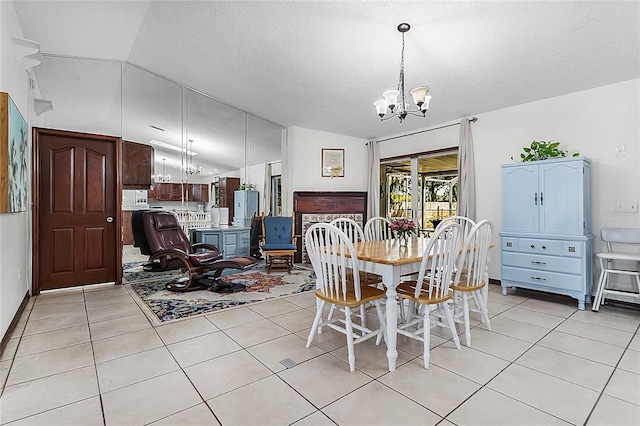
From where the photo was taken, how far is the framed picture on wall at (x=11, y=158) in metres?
2.28

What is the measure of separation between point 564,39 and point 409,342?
313 centimetres

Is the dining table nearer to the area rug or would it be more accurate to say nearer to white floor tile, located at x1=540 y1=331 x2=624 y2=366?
white floor tile, located at x1=540 y1=331 x2=624 y2=366

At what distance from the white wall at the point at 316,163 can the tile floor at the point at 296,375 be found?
11.8ft

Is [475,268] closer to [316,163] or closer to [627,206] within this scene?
[627,206]

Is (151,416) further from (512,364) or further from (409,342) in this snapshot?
(512,364)

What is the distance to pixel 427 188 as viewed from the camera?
6047 millimetres

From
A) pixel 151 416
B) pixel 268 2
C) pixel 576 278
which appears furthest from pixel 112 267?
pixel 576 278

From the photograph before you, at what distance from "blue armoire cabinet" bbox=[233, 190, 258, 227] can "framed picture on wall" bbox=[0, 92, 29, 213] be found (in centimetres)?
354

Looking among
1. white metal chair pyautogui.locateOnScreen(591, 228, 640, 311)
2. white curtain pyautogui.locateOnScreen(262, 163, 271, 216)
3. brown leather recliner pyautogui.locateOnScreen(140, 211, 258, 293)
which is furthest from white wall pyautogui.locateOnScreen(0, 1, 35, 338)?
white metal chair pyautogui.locateOnScreen(591, 228, 640, 311)

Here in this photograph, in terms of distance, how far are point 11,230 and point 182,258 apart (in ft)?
5.25

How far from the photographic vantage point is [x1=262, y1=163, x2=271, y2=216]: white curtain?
6812mm

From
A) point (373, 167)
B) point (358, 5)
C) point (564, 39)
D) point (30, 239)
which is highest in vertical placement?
point (358, 5)

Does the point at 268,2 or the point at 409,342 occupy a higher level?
the point at 268,2

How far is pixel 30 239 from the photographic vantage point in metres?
3.91
